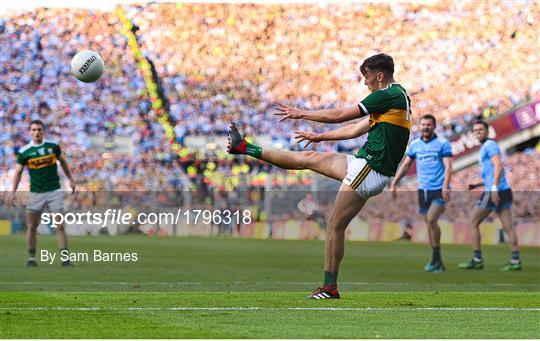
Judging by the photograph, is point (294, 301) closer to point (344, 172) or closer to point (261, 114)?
point (344, 172)

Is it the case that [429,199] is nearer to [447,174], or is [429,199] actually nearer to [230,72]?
[447,174]

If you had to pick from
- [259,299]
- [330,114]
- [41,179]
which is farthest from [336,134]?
[41,179]

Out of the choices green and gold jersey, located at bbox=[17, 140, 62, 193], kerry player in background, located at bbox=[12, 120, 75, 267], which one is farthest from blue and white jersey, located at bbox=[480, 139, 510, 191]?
green and gold jersey, located at bbox=[17, 140, 62, 193]

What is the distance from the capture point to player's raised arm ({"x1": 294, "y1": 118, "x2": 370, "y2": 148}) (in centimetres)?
819

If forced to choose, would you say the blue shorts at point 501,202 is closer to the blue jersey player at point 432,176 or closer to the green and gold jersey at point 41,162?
the blue jersey player at point 432,176

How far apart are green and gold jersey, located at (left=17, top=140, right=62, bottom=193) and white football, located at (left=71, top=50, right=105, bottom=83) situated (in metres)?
2.51

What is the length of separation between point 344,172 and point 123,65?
2467cm

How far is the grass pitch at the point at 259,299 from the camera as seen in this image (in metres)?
6.40

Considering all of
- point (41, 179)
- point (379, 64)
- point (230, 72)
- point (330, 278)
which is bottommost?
point (330, 278)

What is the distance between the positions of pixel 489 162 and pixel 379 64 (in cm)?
649

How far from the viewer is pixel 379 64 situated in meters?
8.47

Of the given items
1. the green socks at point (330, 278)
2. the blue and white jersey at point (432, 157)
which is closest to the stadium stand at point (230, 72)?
the blue and white jersey at point (432, 157)

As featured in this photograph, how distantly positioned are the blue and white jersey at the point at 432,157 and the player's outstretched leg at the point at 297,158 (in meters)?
5.47

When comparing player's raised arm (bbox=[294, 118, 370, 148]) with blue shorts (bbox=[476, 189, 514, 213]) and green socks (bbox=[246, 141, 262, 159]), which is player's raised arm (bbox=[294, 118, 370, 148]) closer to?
green socks (bbox=[246, 141, 262, 159])
